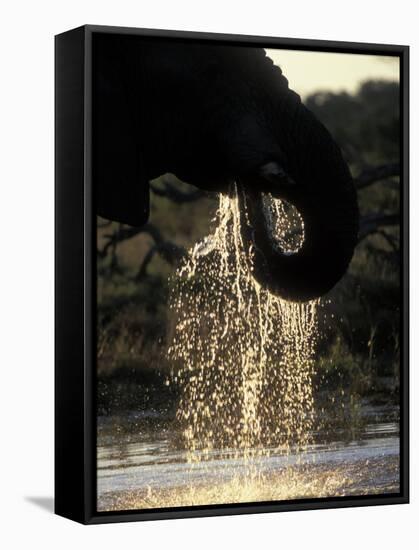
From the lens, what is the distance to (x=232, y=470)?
10195mm

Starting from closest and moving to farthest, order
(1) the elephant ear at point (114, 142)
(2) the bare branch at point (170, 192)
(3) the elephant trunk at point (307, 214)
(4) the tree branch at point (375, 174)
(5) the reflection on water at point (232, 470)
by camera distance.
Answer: (1) the elephant ear at point (114, 142) → (5) the reflection on water at point (232, 470) → (2) the bare branch at point (170, 192) → (3) the elephant trunk at point (307, 214) → (4) the tree branch at point (375, 174)

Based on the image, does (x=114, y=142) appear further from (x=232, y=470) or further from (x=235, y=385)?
(x=232, y=470)

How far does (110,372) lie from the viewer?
988 centimetres

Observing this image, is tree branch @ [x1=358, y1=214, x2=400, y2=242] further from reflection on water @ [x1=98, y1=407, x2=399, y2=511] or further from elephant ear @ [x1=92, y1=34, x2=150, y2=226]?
elephant ear @ [x1=92, y1=34, x2=150, y2=226]

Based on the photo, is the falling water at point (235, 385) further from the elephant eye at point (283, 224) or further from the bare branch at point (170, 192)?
the bare branch at point (170, 192)

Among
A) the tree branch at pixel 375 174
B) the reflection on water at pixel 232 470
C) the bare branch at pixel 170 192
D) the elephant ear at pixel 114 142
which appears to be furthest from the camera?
the tree branch at pixel 375 174

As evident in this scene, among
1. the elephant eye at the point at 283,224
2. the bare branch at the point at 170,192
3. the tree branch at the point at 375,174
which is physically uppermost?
the tree branch at the point at 375,174

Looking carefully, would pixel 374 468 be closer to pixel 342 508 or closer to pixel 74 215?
pixel 342 508

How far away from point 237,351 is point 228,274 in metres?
0.40

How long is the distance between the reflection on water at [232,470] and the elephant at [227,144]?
0.85 metres

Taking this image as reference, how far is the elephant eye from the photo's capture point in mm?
10273

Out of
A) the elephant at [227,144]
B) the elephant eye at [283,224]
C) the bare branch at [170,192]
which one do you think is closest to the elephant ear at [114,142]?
the elephant at [227,144]

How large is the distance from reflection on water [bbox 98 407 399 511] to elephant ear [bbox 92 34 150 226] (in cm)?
106

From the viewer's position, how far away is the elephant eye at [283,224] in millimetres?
10273
